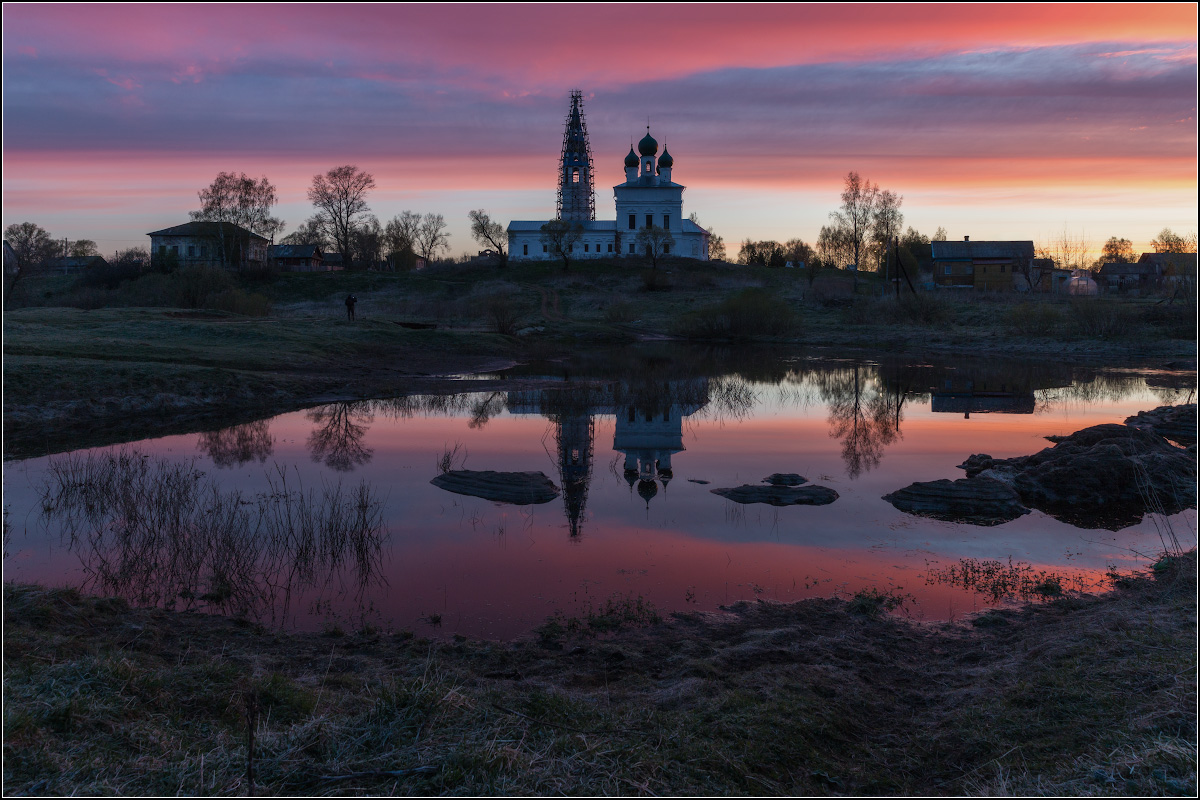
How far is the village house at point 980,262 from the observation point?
277 ft

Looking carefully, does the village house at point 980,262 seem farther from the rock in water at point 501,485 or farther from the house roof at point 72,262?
the house roof at point 72,262

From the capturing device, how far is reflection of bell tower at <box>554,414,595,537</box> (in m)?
13.9

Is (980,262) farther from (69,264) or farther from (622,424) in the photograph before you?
(69,264)

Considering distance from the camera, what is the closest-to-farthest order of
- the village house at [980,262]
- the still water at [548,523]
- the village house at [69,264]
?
the still water at [548,523], the village house at [980,262], the village house at [69,264]

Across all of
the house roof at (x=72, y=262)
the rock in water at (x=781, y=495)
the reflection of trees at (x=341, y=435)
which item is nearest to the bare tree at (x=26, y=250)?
the house roof at (x=72, y=262)

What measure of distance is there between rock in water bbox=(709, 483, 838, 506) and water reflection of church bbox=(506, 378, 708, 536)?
1.45m

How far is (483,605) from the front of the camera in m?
9.38

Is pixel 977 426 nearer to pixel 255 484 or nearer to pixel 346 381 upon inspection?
pixel 255 484

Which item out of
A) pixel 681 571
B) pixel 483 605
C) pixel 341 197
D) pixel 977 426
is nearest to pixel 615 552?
pixel 681 571

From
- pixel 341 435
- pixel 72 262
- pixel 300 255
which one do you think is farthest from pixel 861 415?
pixel 72 262

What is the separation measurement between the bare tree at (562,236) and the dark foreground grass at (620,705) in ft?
300

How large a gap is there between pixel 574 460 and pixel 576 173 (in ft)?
324

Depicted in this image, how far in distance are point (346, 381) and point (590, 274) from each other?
6480 centimetres

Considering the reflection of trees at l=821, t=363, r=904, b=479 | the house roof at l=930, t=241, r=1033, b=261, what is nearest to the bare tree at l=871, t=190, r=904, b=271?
the house roof at l=930, t=241, r=1033, b=261
